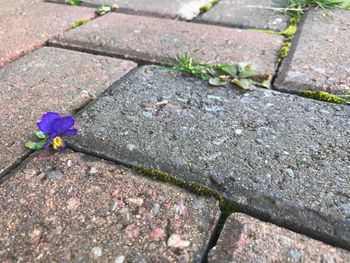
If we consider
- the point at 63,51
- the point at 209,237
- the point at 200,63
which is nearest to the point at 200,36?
the point at 200,63

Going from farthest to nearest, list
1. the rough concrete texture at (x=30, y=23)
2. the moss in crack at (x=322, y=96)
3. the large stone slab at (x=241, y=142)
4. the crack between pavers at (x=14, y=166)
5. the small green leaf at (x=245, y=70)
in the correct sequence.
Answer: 1. the rough concrete texture at (x=30, y=23)
2. the small green leaf at (x=245, y=70)
3. the moss in crack at (x=322, y=96)
4. the crack between pavers at (x=14, y=166)
5. the large stone slab at (x=241, y=142)

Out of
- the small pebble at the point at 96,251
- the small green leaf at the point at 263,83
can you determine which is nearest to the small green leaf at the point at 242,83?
the small green leaf at the point at 263,83

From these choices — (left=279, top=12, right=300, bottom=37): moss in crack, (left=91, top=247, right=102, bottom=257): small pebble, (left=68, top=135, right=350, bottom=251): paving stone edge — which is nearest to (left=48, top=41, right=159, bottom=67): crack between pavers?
(left=279, top=12, right=300, bottom=37): moss in crack

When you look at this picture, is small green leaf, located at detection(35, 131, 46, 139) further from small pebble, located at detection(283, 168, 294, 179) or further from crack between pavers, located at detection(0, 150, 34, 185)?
small pebble, located at detection(283, 168, 294, 179)

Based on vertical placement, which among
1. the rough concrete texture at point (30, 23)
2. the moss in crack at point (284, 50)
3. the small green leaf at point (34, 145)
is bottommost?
the rough concrete texture at point (30, 23)

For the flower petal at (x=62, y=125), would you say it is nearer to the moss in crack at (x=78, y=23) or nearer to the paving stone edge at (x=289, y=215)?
the paving stone edge at (x=289, y=215)

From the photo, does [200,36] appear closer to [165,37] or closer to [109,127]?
[165,37]

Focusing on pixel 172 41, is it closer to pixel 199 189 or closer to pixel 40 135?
pixel 40 135
